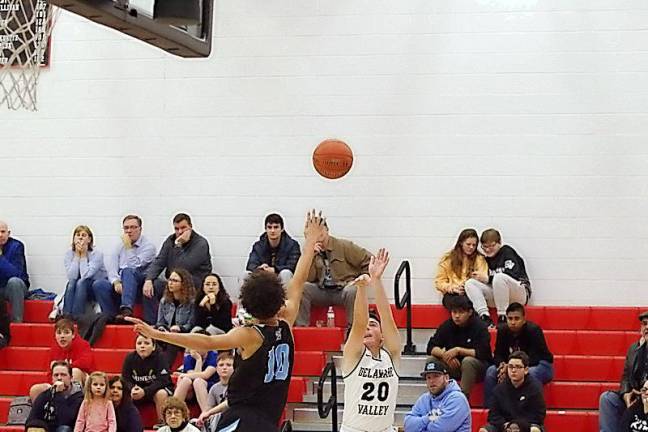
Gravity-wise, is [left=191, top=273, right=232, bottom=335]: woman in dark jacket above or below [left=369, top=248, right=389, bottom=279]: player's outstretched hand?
below

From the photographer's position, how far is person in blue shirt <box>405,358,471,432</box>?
837cm

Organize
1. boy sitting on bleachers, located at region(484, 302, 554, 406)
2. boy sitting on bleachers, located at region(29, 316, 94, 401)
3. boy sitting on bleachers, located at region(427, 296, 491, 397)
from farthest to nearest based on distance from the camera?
1. boy sitting on bleachers, located at region(29, 316, 94, 401)
2. boy sitting on bleachers, located at region(484, 302, 554, 406)
3. boy sitting on bleachers, located at region(427, 296, 491, 397)

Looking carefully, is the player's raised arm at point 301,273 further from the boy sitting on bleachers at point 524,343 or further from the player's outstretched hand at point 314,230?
the boy sitting on bleachers at point 524,343

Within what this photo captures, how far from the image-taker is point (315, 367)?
1011 centimetres

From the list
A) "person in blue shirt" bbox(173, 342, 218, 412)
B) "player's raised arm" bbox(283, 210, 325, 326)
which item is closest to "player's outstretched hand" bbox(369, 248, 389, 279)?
"player's raised arm" bbox(283, 210, 325, 326)

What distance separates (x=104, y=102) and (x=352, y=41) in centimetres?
295

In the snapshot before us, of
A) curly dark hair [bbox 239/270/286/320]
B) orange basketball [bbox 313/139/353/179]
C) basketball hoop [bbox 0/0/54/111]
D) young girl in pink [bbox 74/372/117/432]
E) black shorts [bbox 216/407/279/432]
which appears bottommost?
young girl in pink [bbox 74/372/117/432]

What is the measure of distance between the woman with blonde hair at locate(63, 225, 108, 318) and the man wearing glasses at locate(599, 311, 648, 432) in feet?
17.8

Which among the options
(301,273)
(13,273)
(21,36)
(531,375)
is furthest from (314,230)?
(13,273)

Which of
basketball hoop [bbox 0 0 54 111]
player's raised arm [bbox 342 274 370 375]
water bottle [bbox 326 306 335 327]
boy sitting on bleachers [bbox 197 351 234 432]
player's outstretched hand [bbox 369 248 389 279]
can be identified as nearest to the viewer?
player's outstretched hand [bbox 369 248 389 279]

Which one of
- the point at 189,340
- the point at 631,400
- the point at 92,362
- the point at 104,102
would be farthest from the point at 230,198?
the point at 189,340

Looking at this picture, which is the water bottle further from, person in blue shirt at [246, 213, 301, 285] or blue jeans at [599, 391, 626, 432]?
blue jeans at [599, 391, 626, 432]

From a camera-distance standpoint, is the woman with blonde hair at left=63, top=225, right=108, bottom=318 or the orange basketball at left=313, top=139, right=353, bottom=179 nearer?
the orange basketball at left=313, top=139, right=353, bottom=179

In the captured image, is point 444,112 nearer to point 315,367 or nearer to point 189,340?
point 315,367
